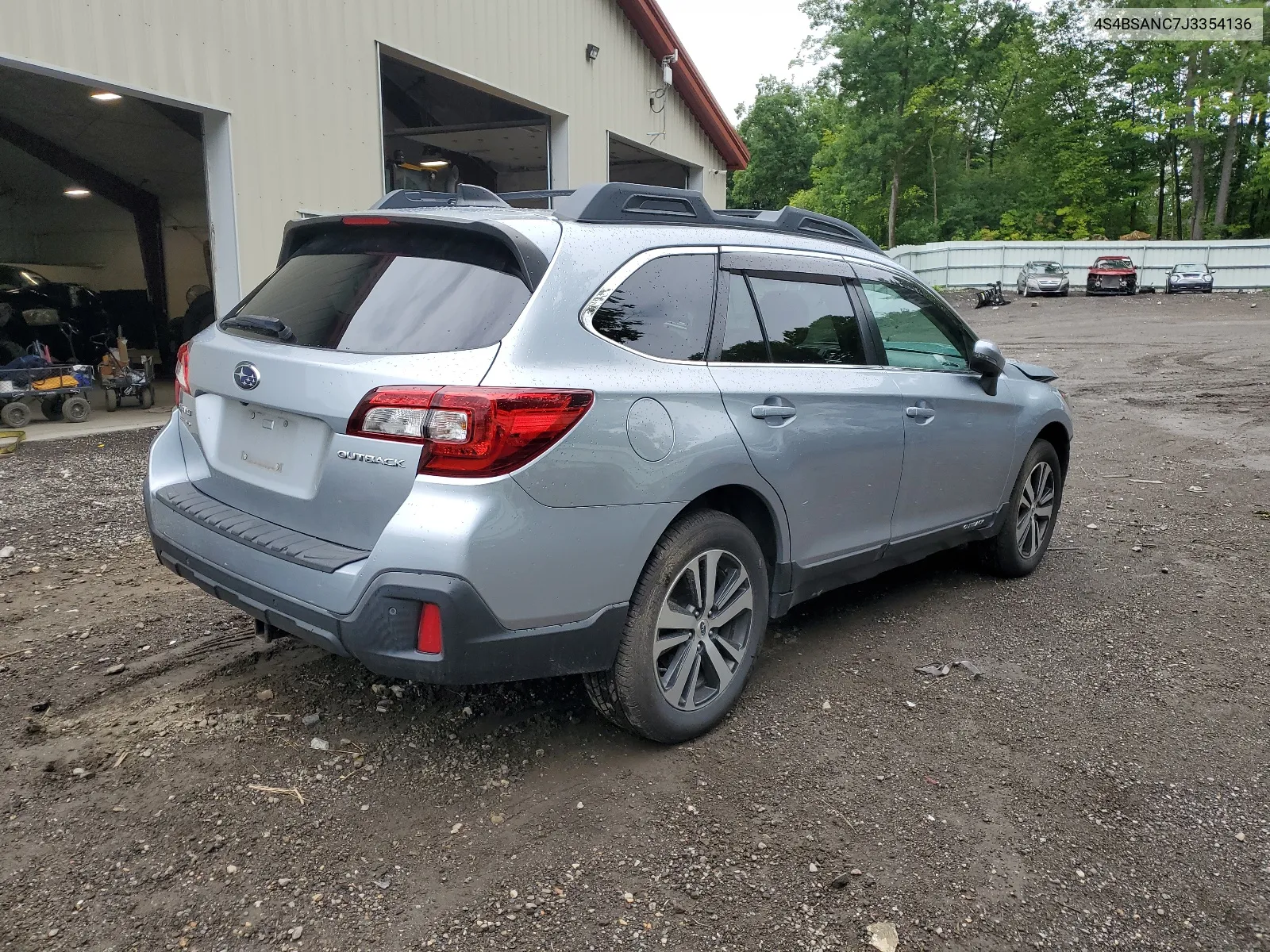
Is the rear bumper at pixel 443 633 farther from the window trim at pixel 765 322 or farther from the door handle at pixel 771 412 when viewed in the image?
the window trim at pixel 765 322

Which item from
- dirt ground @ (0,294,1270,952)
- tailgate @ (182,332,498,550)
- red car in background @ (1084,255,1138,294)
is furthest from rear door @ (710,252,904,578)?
red car in background @ (1084,255,1138,294)

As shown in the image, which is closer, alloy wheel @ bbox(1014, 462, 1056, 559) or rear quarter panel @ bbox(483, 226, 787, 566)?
A: rear quarter panel @ bbox(483, 226, 787, 566)

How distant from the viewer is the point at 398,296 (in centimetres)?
294

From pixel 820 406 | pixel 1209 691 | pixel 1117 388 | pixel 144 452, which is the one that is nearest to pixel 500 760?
pixel 820 406

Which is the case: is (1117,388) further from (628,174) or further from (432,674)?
(432,674)

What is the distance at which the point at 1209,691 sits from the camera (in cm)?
388

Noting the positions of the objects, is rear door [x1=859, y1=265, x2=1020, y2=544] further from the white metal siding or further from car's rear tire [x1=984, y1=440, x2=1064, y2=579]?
the white metal siding

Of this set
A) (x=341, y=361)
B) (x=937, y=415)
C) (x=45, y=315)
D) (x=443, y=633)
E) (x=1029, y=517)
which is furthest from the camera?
(x=45, y=315)

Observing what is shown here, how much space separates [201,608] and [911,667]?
10.6ft

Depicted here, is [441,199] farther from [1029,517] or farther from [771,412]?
[1029,517]

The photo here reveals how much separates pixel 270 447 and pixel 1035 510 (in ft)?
13.6

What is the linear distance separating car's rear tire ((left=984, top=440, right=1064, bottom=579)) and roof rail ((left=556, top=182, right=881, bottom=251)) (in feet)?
6.15

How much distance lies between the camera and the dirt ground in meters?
2.45

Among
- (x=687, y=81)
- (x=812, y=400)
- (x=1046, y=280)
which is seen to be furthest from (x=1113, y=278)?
(x=812, y=400)
